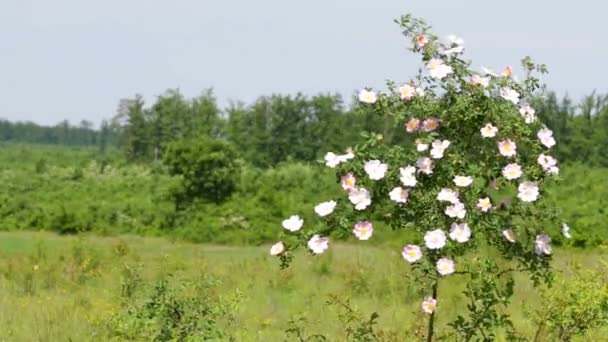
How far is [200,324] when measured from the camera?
5348 mm

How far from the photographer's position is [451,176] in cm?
421

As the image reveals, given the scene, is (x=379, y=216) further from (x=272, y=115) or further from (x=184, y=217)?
(x=272, y=115)

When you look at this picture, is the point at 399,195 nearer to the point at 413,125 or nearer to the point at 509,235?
the point at 413,125

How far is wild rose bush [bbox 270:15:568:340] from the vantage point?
416cm

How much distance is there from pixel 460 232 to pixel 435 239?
139 mm

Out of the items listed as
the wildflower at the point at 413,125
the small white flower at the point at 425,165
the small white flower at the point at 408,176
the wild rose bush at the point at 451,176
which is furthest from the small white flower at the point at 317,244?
the wildflower at the point at 413,125

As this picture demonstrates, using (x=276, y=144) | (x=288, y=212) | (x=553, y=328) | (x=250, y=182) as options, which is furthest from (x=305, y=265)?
(x=276, y=144)

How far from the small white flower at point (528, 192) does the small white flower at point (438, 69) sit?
709 mm

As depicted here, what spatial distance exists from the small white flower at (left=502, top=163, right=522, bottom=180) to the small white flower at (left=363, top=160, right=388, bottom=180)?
0.62 m

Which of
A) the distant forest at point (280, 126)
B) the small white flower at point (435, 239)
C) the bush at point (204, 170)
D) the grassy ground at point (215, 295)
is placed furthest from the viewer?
the distant forest at point (280, 126)

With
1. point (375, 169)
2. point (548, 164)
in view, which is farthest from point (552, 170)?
point (375, 169)

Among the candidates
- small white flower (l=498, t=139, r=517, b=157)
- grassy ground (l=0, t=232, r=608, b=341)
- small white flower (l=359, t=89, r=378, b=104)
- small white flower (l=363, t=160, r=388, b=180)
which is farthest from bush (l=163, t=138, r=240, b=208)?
small white flower (l=498, t=139, r=517, b=157)

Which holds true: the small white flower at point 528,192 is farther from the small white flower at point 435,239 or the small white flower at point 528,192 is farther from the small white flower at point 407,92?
the small white flower at point 407,92

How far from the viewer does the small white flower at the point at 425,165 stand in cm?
418
